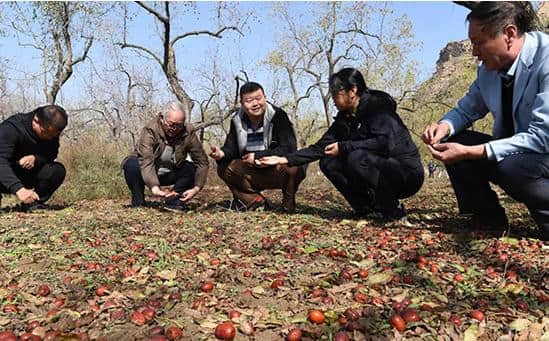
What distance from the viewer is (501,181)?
9.05 ft

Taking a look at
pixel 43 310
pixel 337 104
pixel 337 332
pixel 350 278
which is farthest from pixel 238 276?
pixel 337 104

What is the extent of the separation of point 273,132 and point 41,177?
8.81 feet

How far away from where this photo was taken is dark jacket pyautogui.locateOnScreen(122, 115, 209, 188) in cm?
452

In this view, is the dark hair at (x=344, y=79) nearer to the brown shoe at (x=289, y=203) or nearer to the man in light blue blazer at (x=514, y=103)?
the man in light blue blazer at (x=514, y=103)

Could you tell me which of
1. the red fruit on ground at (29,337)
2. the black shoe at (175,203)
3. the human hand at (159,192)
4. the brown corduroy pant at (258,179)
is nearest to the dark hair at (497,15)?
the brown corduroy pant at (258,179)

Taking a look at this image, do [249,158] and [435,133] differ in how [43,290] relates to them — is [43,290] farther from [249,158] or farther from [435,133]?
[435,133]

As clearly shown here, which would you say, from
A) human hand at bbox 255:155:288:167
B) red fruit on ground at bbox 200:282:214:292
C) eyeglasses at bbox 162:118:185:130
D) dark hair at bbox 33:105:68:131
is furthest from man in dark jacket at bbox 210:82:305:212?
red fruit on ground at bbox 200:282:214:292

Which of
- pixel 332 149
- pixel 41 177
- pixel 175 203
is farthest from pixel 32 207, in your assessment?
pixel 332 149

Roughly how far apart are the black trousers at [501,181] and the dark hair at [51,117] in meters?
3.72

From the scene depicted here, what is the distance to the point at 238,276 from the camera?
94.3 inches

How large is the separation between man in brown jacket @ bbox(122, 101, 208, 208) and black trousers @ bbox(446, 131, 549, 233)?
2.75 metres

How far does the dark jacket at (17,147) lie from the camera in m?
4.25

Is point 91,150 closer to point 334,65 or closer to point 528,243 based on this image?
point 528,243

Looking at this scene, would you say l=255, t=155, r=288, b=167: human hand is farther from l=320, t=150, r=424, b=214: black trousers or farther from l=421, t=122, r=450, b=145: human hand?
l=421, t=122, r=450, b=145: human hand
